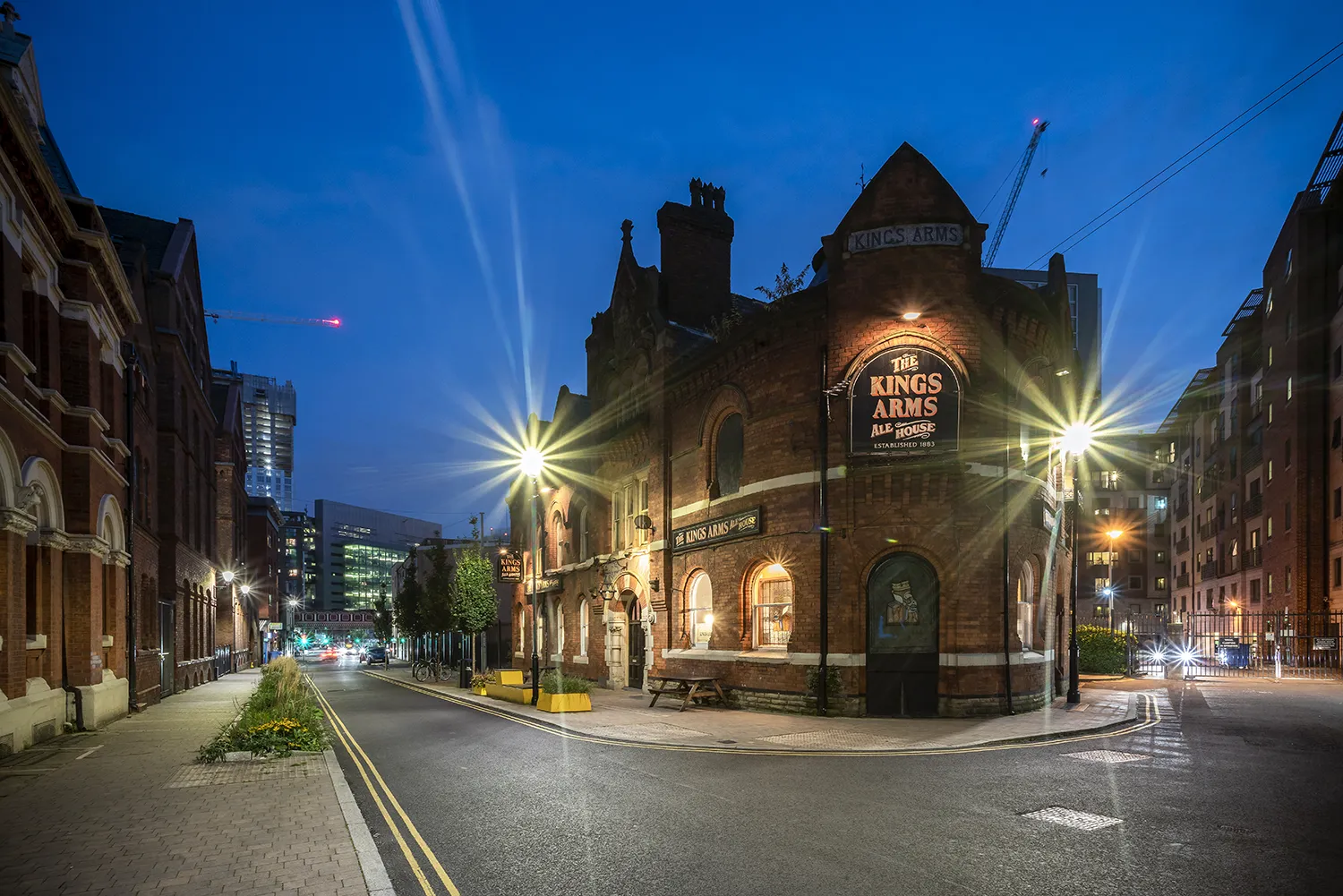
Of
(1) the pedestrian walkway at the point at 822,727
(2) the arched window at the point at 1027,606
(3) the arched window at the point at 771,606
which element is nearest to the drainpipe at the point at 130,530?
(1) the pedestrian walkway at the point at 822,727

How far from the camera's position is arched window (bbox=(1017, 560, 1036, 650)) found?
67.3ft

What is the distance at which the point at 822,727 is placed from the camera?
1698 cm

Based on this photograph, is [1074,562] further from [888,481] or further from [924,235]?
[924,235]

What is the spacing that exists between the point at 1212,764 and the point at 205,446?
145ft

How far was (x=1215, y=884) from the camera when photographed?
6914mm

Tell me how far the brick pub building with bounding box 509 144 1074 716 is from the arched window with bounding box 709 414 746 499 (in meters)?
0.06

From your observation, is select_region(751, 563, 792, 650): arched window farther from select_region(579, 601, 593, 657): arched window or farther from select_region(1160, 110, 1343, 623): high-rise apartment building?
select_region(1160, 110, 1343, 623): high-rise apartment building

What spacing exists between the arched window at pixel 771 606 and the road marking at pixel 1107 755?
26.6 feet

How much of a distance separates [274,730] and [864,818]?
366 inches

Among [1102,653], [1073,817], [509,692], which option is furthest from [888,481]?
[1102,653]

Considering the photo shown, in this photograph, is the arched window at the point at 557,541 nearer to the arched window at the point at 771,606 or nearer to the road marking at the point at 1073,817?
the arched window at the point at 771,606

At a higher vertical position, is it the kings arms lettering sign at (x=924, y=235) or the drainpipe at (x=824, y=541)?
the kings arms lettering sign at (x=924, y=235)

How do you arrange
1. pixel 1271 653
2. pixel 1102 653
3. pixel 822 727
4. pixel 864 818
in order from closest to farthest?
pixel 864 818, pixel 822 727, pixel 1102 653, pixel 1271 653

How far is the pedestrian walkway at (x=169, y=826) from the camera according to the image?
6.87m
